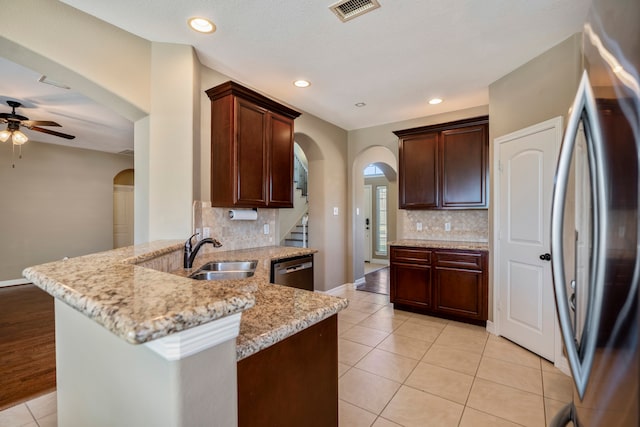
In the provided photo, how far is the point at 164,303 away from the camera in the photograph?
613 millimetres

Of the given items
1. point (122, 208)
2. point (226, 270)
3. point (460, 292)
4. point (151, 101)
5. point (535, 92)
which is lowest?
point (460, 292)

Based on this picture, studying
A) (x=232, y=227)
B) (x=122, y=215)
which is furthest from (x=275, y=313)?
(x=122, y=215)

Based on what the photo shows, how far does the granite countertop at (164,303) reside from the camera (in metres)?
0.54

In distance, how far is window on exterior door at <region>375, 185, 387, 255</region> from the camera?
7.83 metres

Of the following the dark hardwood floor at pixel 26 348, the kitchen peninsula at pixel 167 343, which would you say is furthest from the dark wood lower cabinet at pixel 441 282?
the dark hardwood floor at pixel 26 348

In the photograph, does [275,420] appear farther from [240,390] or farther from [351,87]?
[351,87]

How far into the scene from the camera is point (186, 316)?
21.6 inches

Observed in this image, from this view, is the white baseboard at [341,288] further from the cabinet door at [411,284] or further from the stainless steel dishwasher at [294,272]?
the stainless steel dishwasher at [294,272]

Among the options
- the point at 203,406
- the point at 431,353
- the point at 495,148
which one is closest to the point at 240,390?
the point at 203,406

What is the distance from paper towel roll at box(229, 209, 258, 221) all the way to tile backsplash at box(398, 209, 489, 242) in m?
2.38

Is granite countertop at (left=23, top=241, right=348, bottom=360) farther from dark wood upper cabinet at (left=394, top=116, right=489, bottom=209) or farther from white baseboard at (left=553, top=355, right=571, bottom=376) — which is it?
dark wood upper cabinet at (left=394, top=116, right=489, bottom=209)

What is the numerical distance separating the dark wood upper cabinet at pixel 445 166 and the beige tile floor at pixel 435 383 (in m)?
1.57

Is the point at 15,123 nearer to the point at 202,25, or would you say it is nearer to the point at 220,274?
the point at 202,25

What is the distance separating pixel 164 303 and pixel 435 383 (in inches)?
93.0
